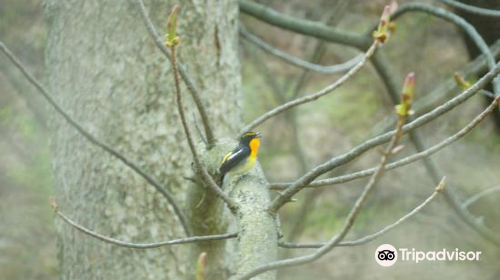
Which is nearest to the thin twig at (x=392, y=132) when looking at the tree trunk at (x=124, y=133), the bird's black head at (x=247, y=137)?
the bird's black head at (x=247, y=137)

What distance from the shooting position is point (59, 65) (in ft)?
11.6

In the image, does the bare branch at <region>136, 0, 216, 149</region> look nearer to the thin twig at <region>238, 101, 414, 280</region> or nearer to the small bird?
the small bird

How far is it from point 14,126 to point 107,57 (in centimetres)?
386

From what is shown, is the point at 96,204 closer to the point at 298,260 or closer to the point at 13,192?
the point at 298,260

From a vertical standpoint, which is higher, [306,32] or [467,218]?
[306,32]

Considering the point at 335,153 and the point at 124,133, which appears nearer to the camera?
the point at 124,133

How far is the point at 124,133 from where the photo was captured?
3.35 metres

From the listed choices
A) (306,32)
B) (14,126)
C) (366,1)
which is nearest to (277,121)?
(366,1)

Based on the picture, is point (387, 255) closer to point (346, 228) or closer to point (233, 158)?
point (233, 158)

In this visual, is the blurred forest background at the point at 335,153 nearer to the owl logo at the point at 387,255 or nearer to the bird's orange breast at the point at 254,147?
the owl logo at the point at 387,255

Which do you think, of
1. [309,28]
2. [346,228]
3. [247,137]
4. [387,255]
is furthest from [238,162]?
[387,255]

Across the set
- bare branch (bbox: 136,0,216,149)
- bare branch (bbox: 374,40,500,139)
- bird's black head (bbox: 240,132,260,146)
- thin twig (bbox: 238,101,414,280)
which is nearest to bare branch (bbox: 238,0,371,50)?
bare branch (bbox: 374,40,500,139)

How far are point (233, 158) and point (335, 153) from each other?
6.43 metres

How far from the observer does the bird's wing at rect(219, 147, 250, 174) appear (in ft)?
8.18
